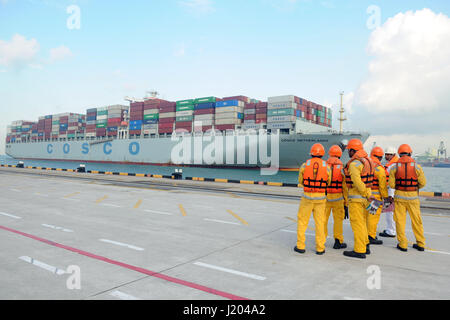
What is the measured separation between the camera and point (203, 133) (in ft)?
163

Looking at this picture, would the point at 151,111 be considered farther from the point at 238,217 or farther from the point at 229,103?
the point at 238,217

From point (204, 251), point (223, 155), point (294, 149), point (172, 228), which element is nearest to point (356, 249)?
point (204, 251)

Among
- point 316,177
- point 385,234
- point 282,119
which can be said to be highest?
point 282,119

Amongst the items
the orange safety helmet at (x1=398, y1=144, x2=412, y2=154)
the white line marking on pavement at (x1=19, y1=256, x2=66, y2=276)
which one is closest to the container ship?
the orange safety helmet at (x1=398, y1=144, x2=412, y2=154)

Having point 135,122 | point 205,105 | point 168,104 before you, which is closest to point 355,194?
point 205,105

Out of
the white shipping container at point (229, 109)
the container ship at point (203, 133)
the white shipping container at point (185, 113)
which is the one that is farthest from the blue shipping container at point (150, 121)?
the white shipping container at point (229, 109)

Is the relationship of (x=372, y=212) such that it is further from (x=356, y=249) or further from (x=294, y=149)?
(x=294, y=149)

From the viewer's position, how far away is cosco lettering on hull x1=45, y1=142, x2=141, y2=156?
60.1 m

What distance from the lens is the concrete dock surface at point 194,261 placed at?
407cm

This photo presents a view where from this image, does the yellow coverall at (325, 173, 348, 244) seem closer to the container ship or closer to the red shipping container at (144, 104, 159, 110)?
the container ship

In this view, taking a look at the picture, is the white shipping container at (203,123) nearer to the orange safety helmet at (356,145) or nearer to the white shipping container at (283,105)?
the white shipping container at (283,105)

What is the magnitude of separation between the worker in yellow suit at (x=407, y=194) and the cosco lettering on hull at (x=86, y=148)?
2240 inches

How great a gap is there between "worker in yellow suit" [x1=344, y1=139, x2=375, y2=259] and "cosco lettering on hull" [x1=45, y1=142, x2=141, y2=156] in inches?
2241

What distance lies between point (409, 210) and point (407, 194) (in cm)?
37
